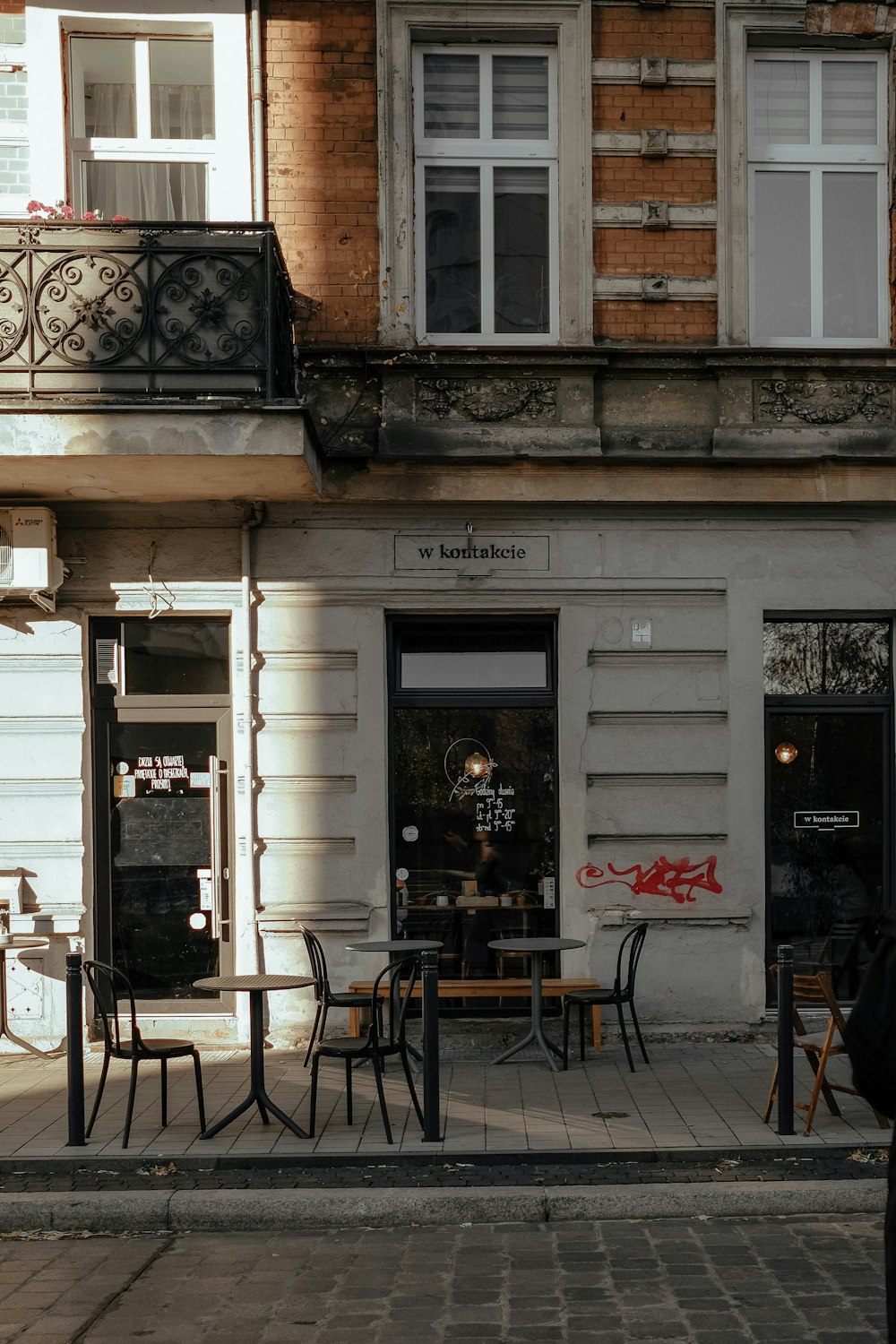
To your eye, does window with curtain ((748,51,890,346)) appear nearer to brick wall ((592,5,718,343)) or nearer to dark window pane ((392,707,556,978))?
brick wall ((592,5,718,343))

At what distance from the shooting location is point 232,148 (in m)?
10.3

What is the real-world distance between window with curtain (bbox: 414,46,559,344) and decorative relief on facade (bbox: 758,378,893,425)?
1742 mm

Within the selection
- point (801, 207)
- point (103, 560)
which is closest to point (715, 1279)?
point (103, 560)

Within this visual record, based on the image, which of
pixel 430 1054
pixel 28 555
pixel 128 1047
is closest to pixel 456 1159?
pixel 430 1054

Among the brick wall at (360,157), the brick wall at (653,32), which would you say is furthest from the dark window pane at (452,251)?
the brick wall at (653,32)

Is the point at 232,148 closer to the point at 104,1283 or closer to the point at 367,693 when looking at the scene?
the point at 367,693

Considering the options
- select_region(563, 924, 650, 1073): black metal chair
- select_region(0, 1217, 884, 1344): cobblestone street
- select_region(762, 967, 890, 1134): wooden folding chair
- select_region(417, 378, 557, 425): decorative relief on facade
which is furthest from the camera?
select_region(417, 378, 557, 425): decorative relief on facade

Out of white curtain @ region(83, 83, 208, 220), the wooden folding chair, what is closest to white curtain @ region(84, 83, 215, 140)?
white curtain @ region(83, 83, 208, 220)

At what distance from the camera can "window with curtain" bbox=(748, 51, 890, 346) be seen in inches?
420

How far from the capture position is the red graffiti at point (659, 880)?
1023 cm

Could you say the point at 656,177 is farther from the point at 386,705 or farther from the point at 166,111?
the point at 386,705

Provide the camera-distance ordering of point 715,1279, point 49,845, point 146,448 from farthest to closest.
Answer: point 49,845, point 146,448, point 715,1279

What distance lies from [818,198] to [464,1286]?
28.0 feet

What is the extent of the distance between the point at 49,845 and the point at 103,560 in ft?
7.08
